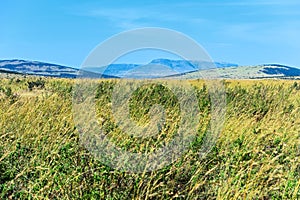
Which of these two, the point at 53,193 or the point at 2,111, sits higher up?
the point at 2,111

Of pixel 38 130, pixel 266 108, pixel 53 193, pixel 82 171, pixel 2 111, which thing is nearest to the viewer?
pixel 53 193

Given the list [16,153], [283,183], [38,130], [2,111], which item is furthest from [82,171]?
[2,111]

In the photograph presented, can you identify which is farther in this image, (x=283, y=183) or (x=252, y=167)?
(x=252, y=167)

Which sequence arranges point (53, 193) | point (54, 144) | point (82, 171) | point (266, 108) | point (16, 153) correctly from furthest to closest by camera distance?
point (266, 108), point (54, 144), point (16, 153), point (82, 171), point (53, 193)

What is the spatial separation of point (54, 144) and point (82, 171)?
1068mm

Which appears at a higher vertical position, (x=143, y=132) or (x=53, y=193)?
(x=143, y=132)

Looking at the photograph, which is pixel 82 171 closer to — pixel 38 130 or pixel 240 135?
pixel 38 130

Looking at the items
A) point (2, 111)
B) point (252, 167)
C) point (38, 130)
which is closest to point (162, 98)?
point (2, 111)

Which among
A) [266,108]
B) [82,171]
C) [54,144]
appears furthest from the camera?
[266,108]

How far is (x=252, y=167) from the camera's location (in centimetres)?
557

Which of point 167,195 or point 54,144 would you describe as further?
point 54,144

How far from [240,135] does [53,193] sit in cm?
335

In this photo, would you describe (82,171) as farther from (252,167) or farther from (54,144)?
(252,167)

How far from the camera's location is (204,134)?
23.8 ft
